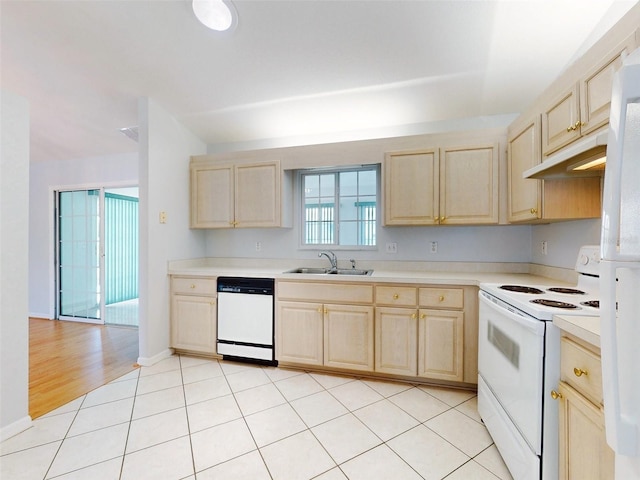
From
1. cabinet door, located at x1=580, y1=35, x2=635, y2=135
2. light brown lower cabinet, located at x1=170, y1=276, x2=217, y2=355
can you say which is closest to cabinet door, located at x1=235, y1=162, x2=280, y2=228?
light brown lower cabinet, located at x1=170, y1=276, x2=217, y2=355

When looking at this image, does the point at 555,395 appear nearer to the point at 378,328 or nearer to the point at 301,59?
the point at 378,328

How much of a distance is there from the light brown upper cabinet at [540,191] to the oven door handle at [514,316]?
2.27 feet

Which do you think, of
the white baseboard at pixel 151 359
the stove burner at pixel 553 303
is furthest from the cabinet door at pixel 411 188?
the white baseboard at pixel 151 359

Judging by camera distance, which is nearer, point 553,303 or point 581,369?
point 581,369

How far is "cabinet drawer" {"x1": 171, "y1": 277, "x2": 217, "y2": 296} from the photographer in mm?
2859

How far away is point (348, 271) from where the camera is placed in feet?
9.70

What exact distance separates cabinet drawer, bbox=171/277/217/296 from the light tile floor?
80 centimetres

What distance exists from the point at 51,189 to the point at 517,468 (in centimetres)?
605

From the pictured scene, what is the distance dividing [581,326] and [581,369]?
0.56ft

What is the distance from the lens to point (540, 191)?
6.25 ft

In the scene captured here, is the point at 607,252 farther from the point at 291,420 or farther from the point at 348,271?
the point at 348,271

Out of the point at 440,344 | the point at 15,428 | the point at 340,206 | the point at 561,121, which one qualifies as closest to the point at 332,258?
the point at 340,206

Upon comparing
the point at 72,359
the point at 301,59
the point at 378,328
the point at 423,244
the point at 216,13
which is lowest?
the point at 72,359

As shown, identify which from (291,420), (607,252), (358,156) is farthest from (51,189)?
(607,252)
